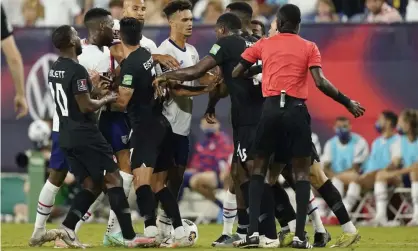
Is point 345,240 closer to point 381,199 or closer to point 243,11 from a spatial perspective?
point 243,11

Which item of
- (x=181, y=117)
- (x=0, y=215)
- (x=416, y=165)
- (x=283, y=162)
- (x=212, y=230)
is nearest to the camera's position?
(x=283, y=162)

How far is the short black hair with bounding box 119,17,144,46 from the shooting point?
12188 mm

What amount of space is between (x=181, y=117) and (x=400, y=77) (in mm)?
7364

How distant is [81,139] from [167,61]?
158 cm

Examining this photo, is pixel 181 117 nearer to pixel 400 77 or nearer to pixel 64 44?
pixel 64 44

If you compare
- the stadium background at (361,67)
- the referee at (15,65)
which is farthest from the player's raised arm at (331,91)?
the stadium background at (361,67)

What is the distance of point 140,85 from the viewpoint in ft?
40.2

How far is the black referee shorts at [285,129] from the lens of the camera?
37.6 ft

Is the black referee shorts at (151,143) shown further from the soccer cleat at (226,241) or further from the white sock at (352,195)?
the white sock at (352,195)

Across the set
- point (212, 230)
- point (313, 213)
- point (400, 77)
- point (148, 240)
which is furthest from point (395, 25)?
point (148, 240)

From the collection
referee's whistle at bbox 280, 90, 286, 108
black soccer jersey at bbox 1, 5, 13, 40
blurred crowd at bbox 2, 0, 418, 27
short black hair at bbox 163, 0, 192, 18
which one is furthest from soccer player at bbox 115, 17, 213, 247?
blurred crowd at bbox 2, 0, 418, 27

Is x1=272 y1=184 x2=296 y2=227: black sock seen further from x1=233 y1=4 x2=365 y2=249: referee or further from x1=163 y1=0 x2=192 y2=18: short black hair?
x1=163 y1=0 x2=192 y2=18: short black hair

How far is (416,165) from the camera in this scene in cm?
1845

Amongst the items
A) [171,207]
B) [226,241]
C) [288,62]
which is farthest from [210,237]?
[288,62]
